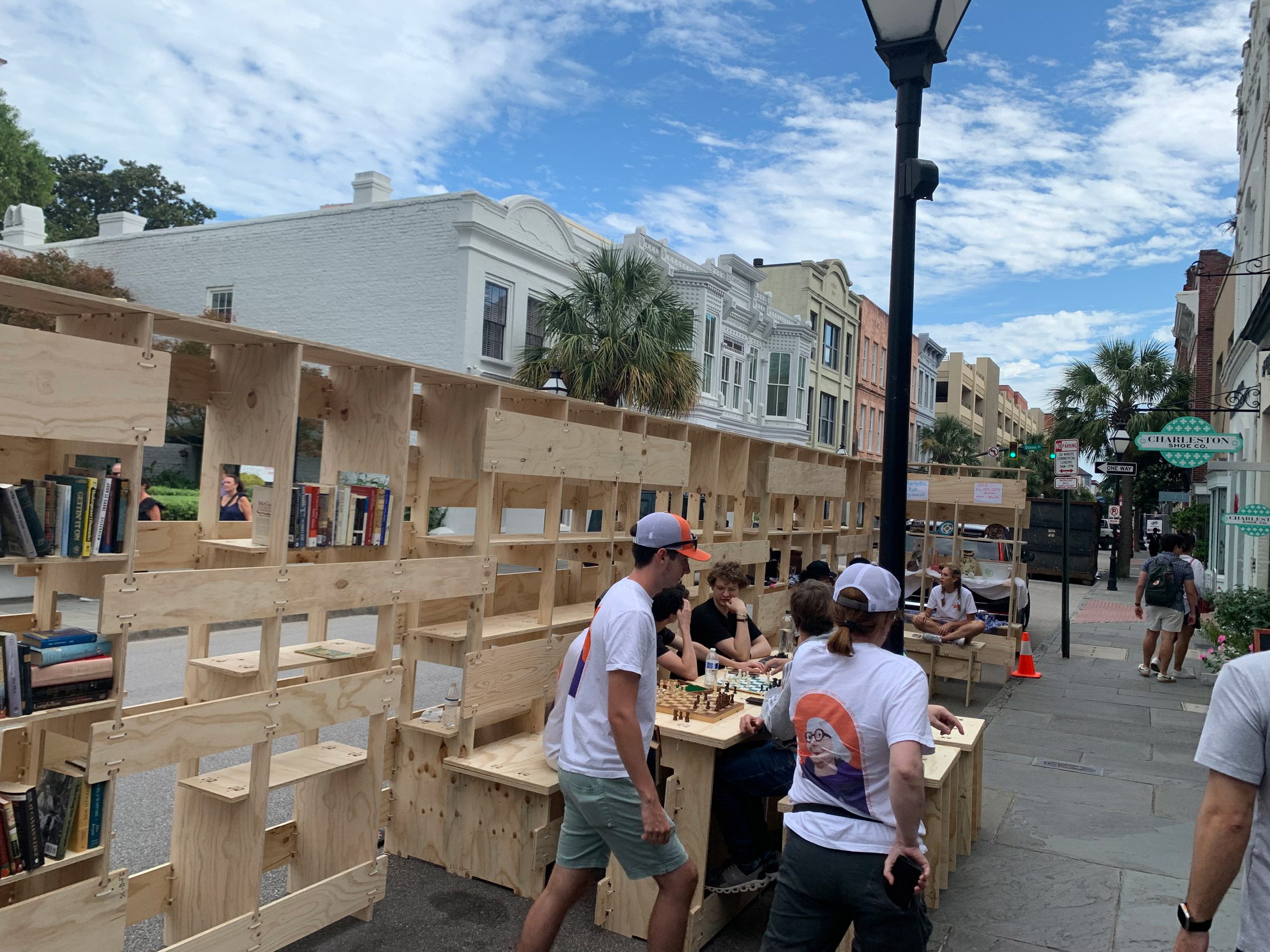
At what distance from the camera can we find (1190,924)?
2383 mm

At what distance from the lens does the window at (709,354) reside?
30.6 metres

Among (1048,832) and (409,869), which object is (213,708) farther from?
(1048,832)

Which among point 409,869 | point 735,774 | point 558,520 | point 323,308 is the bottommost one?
point 409,869

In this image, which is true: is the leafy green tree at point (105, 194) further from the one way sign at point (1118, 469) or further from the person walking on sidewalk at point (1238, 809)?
the person walking on sidewalk at point (1238, 809)

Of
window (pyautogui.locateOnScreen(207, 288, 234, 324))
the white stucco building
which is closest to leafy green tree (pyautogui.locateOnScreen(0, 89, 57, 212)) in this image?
window (pyautogui.locateOnScreen(207, 288, 234, 324))

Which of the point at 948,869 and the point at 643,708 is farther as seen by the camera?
the point at 948,869

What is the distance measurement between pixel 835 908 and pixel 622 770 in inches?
38.2

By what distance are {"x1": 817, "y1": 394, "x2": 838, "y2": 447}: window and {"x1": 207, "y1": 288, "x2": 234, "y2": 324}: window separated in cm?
2421

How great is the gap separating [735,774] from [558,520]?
1864 mm

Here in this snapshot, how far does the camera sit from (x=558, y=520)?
570 cm

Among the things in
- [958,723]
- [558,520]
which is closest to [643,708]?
[558,520]

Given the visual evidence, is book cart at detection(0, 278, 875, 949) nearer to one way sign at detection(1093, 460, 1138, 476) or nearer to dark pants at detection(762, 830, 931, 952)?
dark pants at detection(762, 830, 931, 952)

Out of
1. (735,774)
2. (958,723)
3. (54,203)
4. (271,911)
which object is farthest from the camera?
(54,203)

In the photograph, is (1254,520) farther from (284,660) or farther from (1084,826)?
(284,660)
